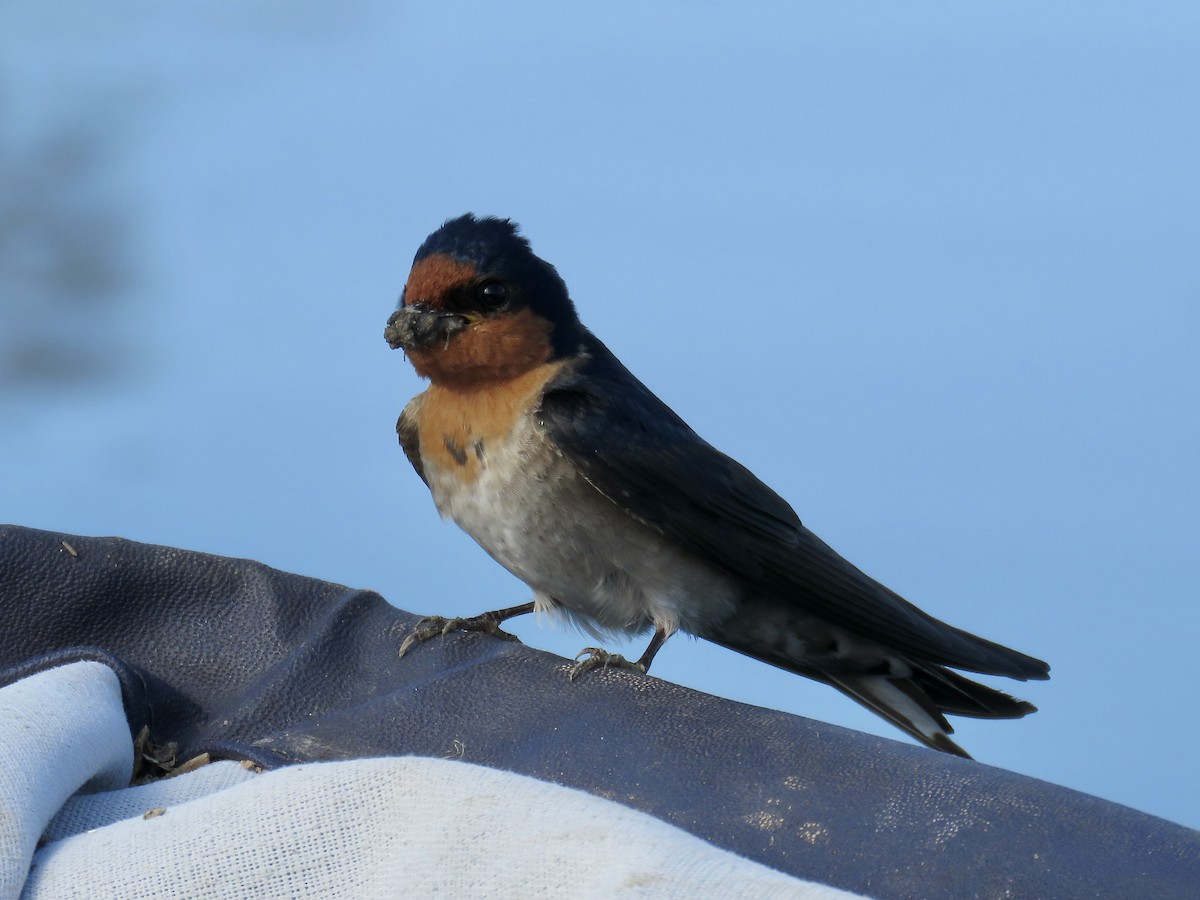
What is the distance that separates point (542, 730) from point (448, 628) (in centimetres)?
29

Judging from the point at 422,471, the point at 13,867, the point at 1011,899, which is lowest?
the point at 13,867

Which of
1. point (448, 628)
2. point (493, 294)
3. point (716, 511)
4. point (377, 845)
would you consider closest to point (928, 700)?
point (716, 511)

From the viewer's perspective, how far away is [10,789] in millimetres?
979

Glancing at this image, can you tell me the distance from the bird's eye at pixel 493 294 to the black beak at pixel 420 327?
0.12 ft

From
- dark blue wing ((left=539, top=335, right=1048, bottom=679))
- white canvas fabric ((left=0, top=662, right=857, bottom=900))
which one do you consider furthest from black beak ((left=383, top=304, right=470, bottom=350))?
white canvas fabric ((left=0, top=662, right=857, bottom=900))

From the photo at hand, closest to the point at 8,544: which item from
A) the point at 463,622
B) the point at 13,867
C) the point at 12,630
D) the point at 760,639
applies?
the point at 12,630

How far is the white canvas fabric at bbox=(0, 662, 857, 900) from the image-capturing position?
2.73 ft

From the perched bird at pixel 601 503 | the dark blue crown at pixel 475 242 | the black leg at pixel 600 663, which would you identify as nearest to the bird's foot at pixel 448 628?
the perched bird at pixel 601 503

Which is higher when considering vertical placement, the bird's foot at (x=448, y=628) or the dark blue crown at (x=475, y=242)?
the dark blue crown at (x=475, y=242)

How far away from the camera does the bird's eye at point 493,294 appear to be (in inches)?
63.1

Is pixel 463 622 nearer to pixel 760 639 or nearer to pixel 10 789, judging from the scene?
pixel 760 639

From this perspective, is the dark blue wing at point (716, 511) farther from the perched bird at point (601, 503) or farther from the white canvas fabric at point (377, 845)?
the white canvas fabric at point (377, 845)

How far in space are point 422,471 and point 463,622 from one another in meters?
0.29

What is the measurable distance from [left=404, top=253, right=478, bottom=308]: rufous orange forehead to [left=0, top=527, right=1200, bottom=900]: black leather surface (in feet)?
1.14
